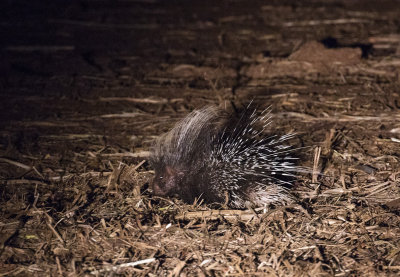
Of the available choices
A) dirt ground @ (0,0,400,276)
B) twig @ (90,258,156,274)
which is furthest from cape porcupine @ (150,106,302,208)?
twig @ (90,258,156,274)

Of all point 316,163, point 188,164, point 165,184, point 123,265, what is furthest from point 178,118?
point 123,265

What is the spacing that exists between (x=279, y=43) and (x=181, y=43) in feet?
4.56

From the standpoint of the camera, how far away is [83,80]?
598 centimetres

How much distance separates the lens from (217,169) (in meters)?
3.73

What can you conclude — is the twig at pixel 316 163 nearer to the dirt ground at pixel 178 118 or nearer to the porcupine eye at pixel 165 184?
the dirt ground at pixel 178 118

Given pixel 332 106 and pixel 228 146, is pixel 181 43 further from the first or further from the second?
pixel 228 146

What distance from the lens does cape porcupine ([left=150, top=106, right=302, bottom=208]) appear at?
3.66 metres

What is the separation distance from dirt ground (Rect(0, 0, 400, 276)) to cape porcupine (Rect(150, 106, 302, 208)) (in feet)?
0.42

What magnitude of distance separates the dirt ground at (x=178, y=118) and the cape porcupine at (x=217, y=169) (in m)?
0.13

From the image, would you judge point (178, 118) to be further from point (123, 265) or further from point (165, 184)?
point (123, 265)

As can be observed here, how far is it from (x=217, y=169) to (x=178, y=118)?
138 centimetres

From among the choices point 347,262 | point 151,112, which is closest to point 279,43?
point 151,112

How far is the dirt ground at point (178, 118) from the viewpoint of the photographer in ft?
10.5

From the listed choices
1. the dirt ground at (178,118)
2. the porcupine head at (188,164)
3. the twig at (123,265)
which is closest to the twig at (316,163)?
the dirt ground at (178,118)
